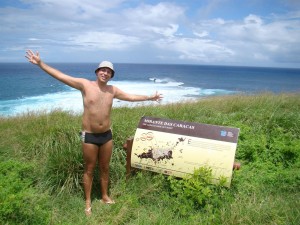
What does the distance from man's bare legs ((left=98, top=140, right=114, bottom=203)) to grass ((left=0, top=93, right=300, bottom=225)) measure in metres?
0.17

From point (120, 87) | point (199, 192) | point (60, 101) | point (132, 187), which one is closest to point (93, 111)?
point (132, 187)

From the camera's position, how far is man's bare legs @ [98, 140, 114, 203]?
428cm

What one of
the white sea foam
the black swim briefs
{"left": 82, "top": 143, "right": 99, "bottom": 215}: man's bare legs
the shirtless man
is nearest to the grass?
{"left": 82, "top": 143, "right": 99, "bottom": 215}: man's bare legs

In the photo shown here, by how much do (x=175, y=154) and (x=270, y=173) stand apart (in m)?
1.88

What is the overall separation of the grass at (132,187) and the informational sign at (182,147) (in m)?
0.23

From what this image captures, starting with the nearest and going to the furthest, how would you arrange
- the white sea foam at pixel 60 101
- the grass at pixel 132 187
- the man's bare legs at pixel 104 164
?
the grass at pixel 132 187 → the man's bare legs at pixel 104 164 → the white sea foam at pixel 60 101

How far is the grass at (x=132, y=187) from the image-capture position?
11.9ft

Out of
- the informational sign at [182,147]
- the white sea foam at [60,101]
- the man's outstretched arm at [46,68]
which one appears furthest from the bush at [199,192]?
the white sea foam at [60,101]

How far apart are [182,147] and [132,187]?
1.03 meters

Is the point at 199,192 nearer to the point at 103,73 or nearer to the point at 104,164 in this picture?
the point at 104,164

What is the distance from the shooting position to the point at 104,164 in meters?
4.39

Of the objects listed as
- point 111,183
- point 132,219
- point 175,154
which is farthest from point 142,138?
Result: point 132,219

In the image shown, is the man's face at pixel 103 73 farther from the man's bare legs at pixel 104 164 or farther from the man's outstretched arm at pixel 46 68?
the man's bare legs at pixel 104 164

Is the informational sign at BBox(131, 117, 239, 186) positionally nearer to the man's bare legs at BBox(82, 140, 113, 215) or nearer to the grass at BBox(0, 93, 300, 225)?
the grass at BBox(0, 93, 300, 225)
